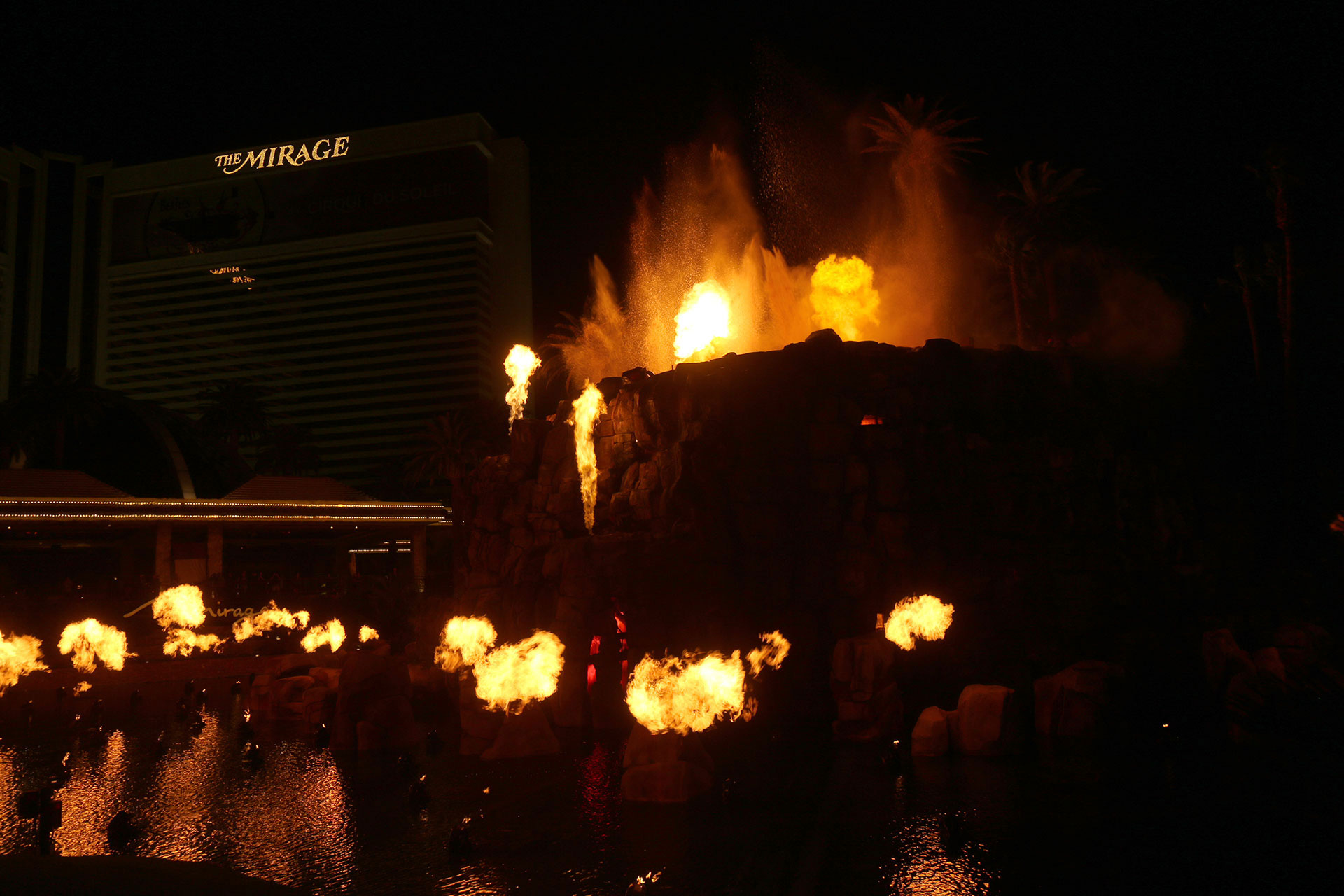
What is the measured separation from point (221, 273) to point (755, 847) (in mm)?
129220

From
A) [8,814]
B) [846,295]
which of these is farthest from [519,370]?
[8,814]

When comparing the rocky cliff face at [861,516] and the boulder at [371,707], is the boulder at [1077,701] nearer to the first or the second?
the rocky cliff face at [861,516]

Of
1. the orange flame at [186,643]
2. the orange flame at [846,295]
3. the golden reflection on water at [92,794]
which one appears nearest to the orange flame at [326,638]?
the orange flame at [186,643]

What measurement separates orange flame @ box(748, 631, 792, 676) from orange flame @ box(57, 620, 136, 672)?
73.5 feet

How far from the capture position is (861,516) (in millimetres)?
28609

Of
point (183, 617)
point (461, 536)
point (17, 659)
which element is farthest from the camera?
point (461, 536)

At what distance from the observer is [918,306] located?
1855 inches

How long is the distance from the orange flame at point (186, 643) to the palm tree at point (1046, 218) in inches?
1533

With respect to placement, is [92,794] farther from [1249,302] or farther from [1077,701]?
[1249,302]

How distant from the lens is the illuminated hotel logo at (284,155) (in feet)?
394

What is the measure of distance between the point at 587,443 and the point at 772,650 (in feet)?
36.2

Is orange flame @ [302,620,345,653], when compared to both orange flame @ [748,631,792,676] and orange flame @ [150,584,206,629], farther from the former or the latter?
orange flame @ [748,631,792,676]

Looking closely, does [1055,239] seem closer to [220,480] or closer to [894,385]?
[894,385]

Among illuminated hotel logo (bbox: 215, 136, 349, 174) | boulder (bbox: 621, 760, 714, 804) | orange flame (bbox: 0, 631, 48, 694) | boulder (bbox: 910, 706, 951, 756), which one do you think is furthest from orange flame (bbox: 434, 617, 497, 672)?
illuminated hotel logo (bbox: 215, 136, 349, 174)
